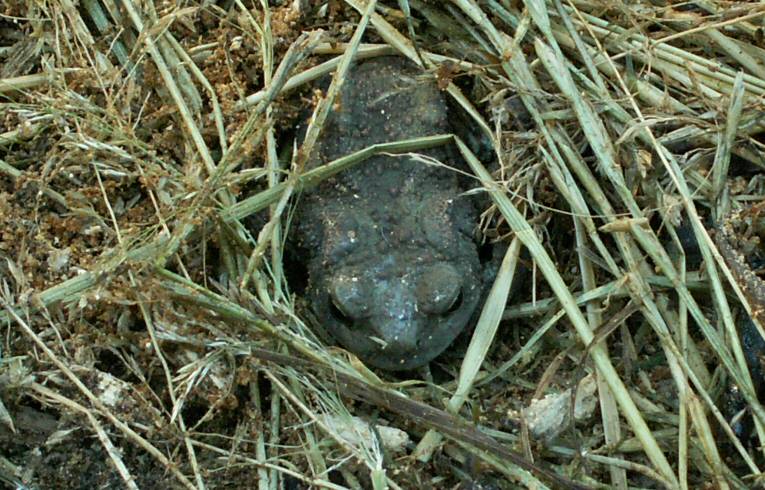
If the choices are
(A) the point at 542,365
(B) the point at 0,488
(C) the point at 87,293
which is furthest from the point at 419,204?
(B) the point at 0,488

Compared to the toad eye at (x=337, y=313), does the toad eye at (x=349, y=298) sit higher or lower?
higher

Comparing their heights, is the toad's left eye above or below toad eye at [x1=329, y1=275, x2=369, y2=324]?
below

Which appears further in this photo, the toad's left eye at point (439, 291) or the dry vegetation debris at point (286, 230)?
the toad's left eye at point (439, 291)

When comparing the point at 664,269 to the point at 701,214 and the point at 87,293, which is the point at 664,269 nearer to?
the point at 701,214

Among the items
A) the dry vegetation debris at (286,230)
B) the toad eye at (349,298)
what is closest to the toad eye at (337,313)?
the toad eye at (349,298)

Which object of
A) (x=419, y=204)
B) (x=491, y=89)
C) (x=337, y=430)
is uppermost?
(x=491, y=89)

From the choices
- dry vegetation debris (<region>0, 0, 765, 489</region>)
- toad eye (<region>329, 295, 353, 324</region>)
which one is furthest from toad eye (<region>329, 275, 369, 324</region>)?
dry vegetation debris (<region>0, 0, 765, 489</region>)

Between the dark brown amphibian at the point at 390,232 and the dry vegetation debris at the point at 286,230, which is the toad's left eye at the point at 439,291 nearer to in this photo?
the dark brown amphibian at the point at 390,232

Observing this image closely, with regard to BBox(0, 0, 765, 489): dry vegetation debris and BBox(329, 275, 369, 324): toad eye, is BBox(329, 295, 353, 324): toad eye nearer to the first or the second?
BBox(329, 275, 369, 324): toad eye
